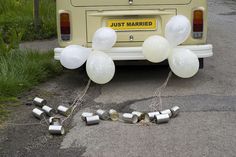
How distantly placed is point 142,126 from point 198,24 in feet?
6.71

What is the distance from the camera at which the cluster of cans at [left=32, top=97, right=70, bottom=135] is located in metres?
4.86

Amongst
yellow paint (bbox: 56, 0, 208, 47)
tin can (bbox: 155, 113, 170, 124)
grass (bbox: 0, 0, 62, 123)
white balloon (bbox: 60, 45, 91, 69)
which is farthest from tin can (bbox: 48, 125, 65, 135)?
yellow paint (bbox: 56, 0, 208, 47)

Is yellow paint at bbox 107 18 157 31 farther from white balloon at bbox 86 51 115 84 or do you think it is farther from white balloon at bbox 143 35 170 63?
white balloon at bbox 86 51 115 84

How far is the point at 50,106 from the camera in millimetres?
5832

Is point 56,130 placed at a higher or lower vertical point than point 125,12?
lower

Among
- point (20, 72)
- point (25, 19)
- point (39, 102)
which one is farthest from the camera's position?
point (25, 19)

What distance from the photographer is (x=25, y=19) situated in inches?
432

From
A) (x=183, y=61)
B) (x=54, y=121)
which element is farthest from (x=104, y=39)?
(x=54, y=121)

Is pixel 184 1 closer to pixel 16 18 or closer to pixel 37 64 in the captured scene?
pixel 37 64

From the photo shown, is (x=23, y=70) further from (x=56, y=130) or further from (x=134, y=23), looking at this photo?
(x=56, y=130)

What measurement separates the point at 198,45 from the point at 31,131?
105 inches

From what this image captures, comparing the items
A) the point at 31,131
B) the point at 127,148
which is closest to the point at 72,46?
the point at 31,131

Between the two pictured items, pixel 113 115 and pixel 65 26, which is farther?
pixel 65 26

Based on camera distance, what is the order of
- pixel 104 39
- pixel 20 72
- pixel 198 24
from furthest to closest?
pixel 20 72, pixel 198 24, pixel 104 39
